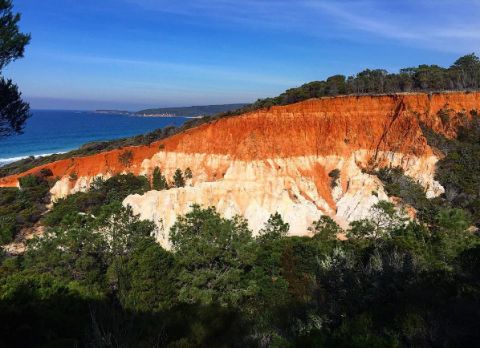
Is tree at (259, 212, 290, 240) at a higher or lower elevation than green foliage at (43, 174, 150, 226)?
lower

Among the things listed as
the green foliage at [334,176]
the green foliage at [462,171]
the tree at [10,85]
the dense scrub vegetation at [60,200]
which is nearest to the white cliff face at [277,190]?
the green foliage at [334,176]

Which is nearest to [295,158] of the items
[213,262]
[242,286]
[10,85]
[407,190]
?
[407,190]

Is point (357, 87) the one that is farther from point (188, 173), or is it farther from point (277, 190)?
point (188, 173)

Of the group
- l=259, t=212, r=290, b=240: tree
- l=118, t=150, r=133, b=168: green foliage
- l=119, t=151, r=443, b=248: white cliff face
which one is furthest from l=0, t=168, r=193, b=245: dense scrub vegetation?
l=259, t=212, r=290, b=240: tree

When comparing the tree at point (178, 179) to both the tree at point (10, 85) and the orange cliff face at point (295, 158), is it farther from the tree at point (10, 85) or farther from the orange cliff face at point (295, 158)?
the tree at point (10, 85)

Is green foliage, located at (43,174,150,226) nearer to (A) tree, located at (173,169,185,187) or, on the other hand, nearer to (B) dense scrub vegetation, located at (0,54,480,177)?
(A) tree, located at (173,169,185,187)

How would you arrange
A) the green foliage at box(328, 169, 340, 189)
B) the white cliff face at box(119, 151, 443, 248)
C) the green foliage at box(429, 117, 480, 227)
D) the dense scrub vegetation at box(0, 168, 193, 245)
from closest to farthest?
the white cliff face at box(119, 151, 443, 248), the green foliage at box(429, 117, 480, 227), the dense scrub vegetation at box(0, 168, 193, 245), the green foliage at box(328, 169, 340, 189)
